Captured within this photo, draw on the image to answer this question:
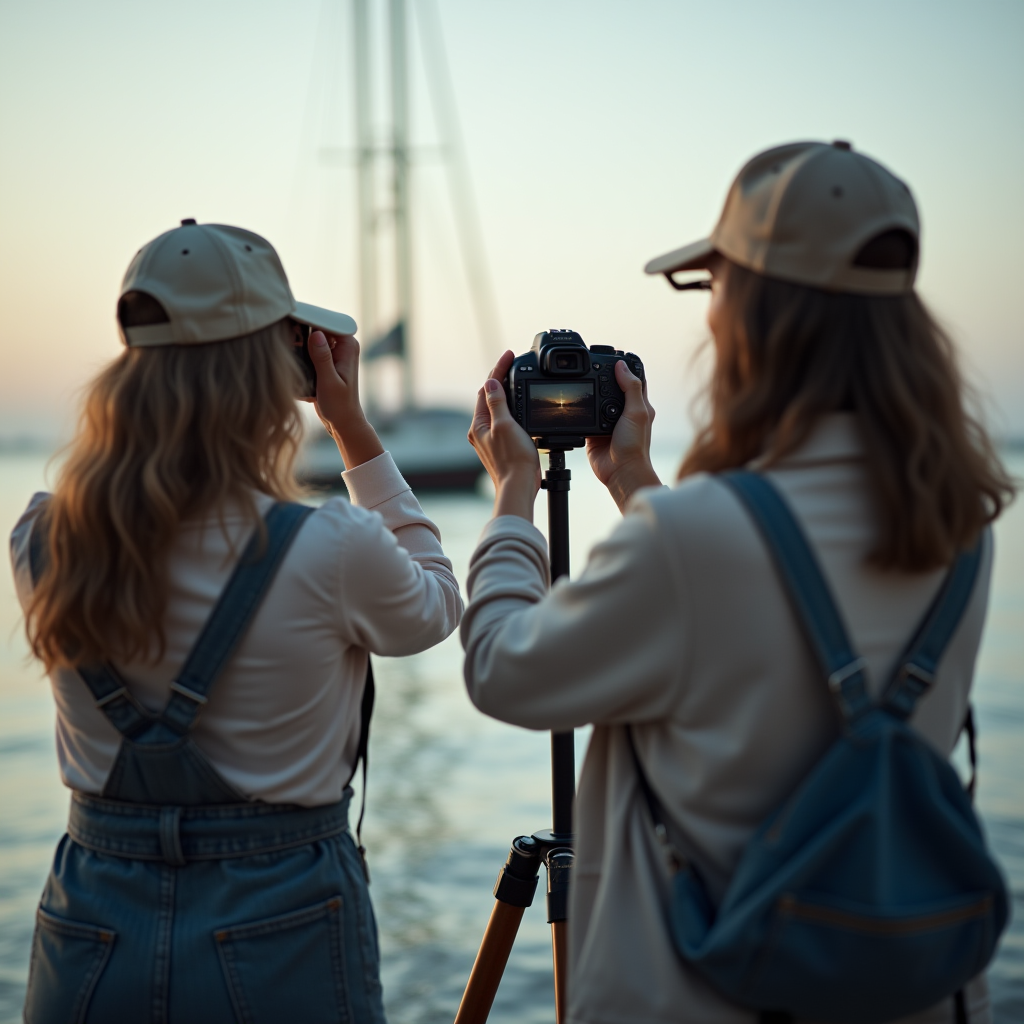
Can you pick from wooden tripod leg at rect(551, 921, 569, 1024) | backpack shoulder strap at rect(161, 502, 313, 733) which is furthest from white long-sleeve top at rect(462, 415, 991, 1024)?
wooden tripod leg at rect(551, 921, 569, 1024)

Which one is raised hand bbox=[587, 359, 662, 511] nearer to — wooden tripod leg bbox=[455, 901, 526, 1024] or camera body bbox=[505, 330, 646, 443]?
camera body bbox=[505, 330, 646, 443]

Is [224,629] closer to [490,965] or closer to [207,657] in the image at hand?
[207,657]

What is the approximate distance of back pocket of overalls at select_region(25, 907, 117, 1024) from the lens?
3.60 feet

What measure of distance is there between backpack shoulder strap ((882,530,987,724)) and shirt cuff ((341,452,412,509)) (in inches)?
26.1

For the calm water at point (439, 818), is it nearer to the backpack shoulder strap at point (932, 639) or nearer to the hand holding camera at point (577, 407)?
the hand holding camera at point (577, 407)

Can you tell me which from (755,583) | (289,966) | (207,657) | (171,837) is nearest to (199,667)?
(207,657)

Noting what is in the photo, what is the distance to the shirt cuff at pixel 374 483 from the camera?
1.40 m

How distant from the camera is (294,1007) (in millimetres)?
1118

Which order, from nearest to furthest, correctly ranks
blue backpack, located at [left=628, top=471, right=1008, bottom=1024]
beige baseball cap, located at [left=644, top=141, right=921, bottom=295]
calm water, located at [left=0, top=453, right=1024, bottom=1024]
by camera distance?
blue backpack, located at [left=628, top=471, right=1008, bottom=1024] → beige baseball cap, located at [left=644, top=141, right=921, bottom=295] → calm water, located at [left=0, top=453, right=1024, bottom=1024]

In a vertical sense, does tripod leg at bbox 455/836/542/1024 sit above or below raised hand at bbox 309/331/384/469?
below

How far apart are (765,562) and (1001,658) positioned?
7.20 m

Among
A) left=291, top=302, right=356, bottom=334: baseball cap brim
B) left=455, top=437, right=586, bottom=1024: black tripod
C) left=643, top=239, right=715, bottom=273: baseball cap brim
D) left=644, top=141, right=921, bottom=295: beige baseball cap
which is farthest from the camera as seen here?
left=455, top=437, right=586, bottom=1024: black tripod

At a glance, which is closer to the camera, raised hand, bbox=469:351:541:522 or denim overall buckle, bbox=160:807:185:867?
denim overall buckle, bbox=160:807:185:867

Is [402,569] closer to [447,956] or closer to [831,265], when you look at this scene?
[831,265]
